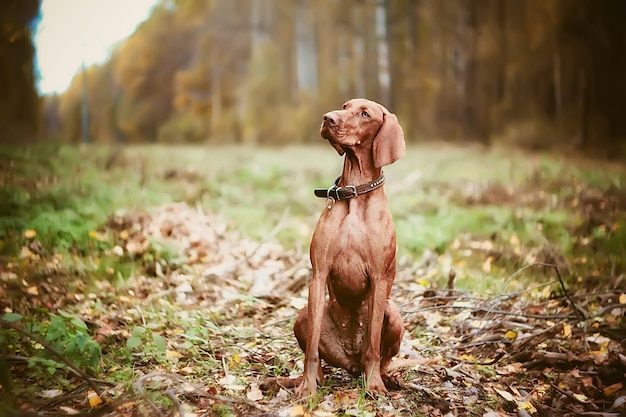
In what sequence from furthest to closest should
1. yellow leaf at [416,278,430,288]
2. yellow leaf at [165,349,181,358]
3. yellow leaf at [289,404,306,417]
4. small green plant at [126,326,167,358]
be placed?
1. yellow leaf at [416,278,430,288]
2. yellow leaf at [165,349,181,358]
3. small green plant at [126,326,167,358]
4. yellow leaf at [289,404,306,417]

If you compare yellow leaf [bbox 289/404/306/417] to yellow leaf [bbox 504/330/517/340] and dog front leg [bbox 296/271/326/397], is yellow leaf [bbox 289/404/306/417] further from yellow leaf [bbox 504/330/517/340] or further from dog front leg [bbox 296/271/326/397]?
yellow leaf [bbox 504/330/517/340]

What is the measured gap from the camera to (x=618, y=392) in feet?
10.1

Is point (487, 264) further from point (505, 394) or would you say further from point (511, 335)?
point (505, 394)

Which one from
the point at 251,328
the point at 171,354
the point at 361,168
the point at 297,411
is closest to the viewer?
the point at 297,411

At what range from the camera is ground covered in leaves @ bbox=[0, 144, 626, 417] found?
2768 millimetres

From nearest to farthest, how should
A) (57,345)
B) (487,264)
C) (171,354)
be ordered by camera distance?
(57,345)
(171,354)
(487,264)

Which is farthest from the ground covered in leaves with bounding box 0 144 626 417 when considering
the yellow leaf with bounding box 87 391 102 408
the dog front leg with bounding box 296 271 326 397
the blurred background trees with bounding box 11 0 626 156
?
the blurred background trees with bounding box 11 0 626 156

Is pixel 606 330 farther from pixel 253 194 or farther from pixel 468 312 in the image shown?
pixel 253 194

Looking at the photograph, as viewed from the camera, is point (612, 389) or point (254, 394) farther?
point (612, 389)

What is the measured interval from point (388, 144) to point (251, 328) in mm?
2014

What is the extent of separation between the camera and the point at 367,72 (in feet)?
57.0

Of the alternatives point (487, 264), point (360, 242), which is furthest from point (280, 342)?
point (487, 264)

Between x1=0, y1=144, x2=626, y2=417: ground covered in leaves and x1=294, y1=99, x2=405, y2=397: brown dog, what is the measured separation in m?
0.29

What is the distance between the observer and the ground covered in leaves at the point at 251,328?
2.77m
